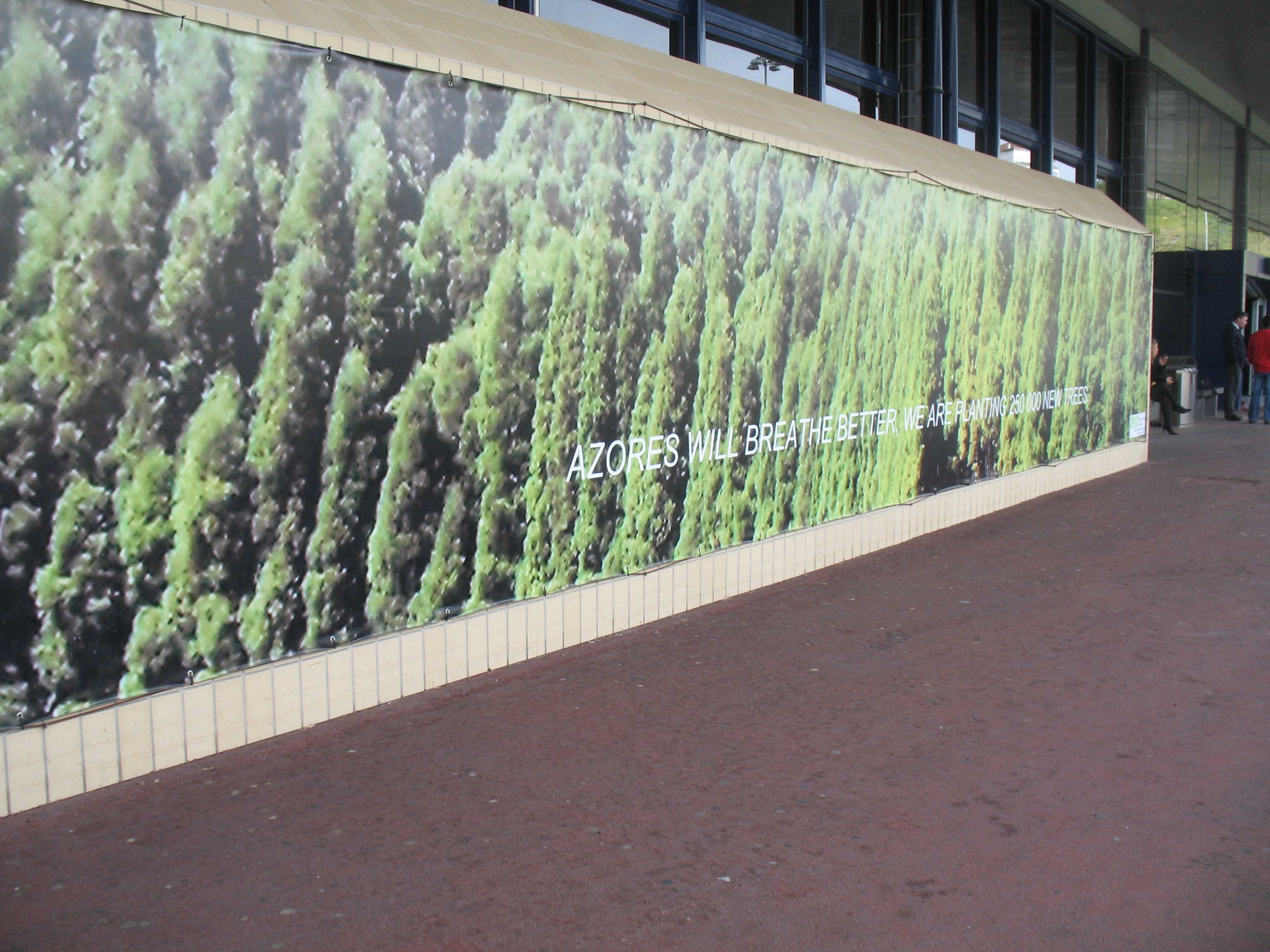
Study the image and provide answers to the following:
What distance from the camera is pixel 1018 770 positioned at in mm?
4387

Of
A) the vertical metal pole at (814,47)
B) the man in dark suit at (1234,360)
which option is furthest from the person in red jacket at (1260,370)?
the vertical metal pole at (814,47)

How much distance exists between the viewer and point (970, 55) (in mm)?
16094

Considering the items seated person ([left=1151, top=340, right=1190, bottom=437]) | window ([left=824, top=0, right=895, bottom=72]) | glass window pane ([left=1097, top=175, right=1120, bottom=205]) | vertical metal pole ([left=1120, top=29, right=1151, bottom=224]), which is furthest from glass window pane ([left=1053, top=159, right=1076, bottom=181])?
window ([left=824, top=0, right=895, bottom=72])

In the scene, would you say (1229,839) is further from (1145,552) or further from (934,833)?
(1145,552)

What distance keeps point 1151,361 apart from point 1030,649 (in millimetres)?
13639

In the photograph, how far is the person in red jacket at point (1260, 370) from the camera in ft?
65.7

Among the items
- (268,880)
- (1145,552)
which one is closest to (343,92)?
(268,880)

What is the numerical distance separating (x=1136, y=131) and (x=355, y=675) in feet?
67.6

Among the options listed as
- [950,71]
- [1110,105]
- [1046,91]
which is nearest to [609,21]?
[950,71]

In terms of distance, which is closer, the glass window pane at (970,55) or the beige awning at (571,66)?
the beige awning at (571,66)

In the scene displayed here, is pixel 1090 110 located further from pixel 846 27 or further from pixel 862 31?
pixel 846 27

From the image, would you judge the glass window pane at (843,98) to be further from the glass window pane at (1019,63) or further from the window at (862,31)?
the glass window pane at (1019,63)

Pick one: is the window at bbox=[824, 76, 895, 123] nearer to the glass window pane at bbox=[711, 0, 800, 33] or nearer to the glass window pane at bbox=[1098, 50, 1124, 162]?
the glass window pane at bbox=[711, 0, 800, 33]

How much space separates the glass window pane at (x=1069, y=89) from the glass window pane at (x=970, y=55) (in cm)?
378
